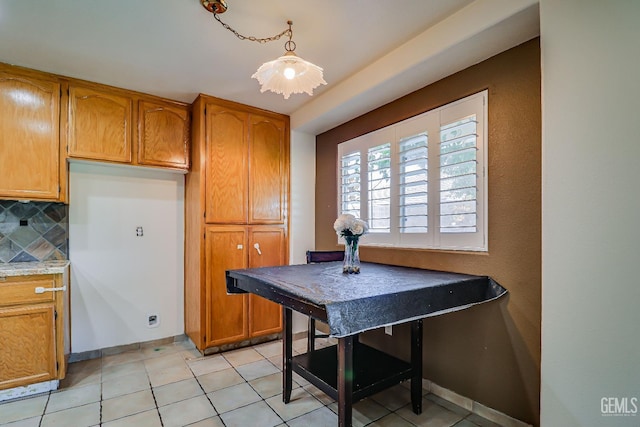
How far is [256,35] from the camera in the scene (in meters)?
2.09

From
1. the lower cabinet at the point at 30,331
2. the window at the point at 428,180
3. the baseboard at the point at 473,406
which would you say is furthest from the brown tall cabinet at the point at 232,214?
the baseboard at the point at 473,406

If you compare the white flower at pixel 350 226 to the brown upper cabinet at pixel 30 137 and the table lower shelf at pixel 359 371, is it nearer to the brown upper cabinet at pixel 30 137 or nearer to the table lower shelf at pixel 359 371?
the table lower shelf at pixel 359 371

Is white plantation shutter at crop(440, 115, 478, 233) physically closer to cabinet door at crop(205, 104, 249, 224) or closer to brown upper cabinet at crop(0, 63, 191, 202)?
cabinet door at crop(205, 104, 249, 224)

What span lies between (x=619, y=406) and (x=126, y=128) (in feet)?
12.3

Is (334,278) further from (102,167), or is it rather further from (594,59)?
(102,167)

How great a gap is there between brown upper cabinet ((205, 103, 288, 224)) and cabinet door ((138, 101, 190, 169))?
1.12 feet

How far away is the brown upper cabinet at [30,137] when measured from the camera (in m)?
2.42

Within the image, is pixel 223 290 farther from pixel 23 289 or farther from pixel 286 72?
pixel 286 72

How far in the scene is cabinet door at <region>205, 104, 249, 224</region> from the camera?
308 cm

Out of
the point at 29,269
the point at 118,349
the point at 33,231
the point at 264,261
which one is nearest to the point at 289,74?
the point at 264,261

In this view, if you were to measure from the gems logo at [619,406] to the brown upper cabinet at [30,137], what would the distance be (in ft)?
12.0

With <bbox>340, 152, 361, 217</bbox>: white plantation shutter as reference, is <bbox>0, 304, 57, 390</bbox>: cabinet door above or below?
below

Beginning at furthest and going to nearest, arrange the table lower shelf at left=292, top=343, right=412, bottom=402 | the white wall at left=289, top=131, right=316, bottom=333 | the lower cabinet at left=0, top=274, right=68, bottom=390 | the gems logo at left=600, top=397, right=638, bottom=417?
the white wall at left=289, top=131, right=316, bottom=333 < the lower cabinet at left=0, top=274, right=68, bottom=390 < the table lower shelf at left=292, top=343, right=412, bottom=402 < the gems logo at left=600, top=397, right=638, bottom=417

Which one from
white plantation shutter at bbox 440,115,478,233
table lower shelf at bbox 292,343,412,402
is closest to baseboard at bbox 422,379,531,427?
table lower shelf at bbox 292,343,412,402
